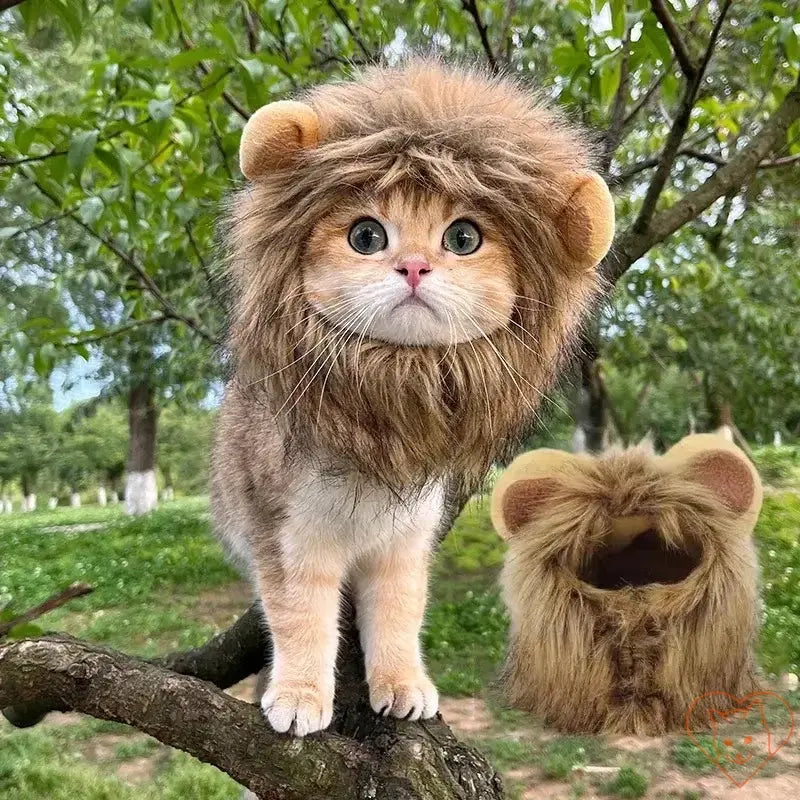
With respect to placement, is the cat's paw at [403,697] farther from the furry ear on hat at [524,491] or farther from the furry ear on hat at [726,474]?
the furry ear on hat at [726,474]

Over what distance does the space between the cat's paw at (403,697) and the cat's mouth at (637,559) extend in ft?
0.94

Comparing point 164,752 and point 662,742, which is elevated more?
point 662,742

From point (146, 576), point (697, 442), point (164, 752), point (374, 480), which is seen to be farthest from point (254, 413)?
point (146, 576)

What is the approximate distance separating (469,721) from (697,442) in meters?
0.50

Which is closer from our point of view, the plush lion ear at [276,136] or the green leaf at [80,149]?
the plush lion ear at [276,136]

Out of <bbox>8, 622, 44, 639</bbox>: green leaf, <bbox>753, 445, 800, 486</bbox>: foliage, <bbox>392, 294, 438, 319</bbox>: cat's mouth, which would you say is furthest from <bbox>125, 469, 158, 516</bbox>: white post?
<bbox>392, 294, 438, 319</bbox>: cat's mouth

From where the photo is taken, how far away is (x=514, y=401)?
0.46 metres

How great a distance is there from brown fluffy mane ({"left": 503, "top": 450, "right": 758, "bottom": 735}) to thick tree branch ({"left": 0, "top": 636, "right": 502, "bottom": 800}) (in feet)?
0.84

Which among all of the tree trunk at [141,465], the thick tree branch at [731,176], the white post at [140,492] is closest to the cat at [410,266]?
the thick tree branch at [731,176]

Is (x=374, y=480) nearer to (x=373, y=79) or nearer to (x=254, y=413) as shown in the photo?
(x=254, y=413)

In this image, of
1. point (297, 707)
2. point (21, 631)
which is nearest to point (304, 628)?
point (297, 707)

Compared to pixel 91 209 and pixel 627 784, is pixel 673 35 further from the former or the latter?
pixel 627 784

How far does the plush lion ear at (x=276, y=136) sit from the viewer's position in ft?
1.37

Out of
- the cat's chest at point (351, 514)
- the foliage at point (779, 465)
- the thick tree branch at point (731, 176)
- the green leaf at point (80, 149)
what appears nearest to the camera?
the cat's chest at point (351, 514)
